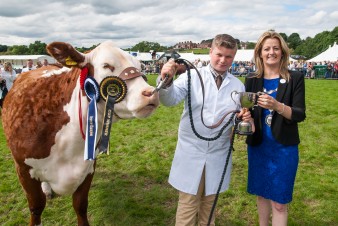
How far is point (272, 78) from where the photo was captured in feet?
9.64

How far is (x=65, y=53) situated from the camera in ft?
8.12

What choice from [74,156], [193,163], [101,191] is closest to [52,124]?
[74,156]

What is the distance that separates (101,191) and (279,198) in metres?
2.78

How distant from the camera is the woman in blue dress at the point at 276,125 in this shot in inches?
111

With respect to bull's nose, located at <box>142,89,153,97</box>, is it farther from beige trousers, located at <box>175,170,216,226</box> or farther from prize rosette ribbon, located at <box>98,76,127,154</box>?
beige trousers, located at <box>175,170,216,226</box>

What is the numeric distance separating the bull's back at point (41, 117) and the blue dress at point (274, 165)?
6.10ft

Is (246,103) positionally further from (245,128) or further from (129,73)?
(129,73)

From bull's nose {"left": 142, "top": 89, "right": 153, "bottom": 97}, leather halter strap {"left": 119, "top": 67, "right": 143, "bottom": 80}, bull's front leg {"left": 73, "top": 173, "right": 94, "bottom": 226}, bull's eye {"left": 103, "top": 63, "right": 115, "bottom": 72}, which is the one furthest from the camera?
bull's front leg {"left": 73, "top": 173, "right": 94, "bottom": 226}

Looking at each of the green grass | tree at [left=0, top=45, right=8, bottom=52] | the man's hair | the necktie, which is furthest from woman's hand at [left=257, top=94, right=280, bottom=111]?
tree at [left=0, top=45, right=8, bottom=52]

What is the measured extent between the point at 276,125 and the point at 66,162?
205 centimetres

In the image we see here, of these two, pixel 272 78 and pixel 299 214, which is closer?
pixel 272 78

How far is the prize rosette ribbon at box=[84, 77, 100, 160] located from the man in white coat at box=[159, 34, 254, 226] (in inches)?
23.5

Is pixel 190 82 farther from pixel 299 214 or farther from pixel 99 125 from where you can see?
pixel 299 214

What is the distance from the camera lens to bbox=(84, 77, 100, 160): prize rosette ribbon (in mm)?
2566
